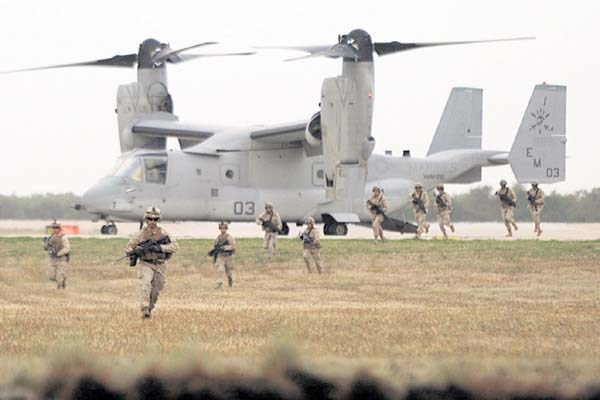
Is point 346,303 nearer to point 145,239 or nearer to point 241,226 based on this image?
point 145,239

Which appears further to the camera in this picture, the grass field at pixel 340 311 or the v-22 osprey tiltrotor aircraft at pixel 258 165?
the v-22 osprey tiltrotor aircraft at pixel 258 165

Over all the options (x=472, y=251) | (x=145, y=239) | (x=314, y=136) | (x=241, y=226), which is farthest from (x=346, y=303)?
(x=241, y=226)

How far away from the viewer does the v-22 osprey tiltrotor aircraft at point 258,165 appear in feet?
137

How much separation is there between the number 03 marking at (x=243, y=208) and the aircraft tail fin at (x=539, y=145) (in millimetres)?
9828

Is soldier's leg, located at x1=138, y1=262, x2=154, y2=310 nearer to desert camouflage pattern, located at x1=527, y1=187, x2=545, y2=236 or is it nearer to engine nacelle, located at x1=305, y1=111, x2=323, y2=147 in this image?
engine nacelle, located at x1=305, y1=111, x2=323, y2=147

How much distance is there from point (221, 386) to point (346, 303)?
613 inches

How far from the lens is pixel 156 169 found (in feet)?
139

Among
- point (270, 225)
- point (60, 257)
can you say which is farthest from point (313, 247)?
point (60, 257)

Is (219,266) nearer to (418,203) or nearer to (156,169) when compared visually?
(418,203)

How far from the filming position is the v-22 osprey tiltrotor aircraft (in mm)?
41875

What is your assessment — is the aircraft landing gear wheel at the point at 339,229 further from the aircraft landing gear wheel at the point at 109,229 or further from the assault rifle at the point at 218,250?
the assault rifle at the point at 218,250

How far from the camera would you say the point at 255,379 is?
5590mm

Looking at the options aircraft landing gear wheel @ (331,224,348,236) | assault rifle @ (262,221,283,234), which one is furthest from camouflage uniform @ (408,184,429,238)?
assault rifle @ (262,221,283,234)

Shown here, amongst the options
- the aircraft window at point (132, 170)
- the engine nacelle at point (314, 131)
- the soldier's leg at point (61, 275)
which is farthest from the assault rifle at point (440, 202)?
the soldier's leg at point (61, 275)
